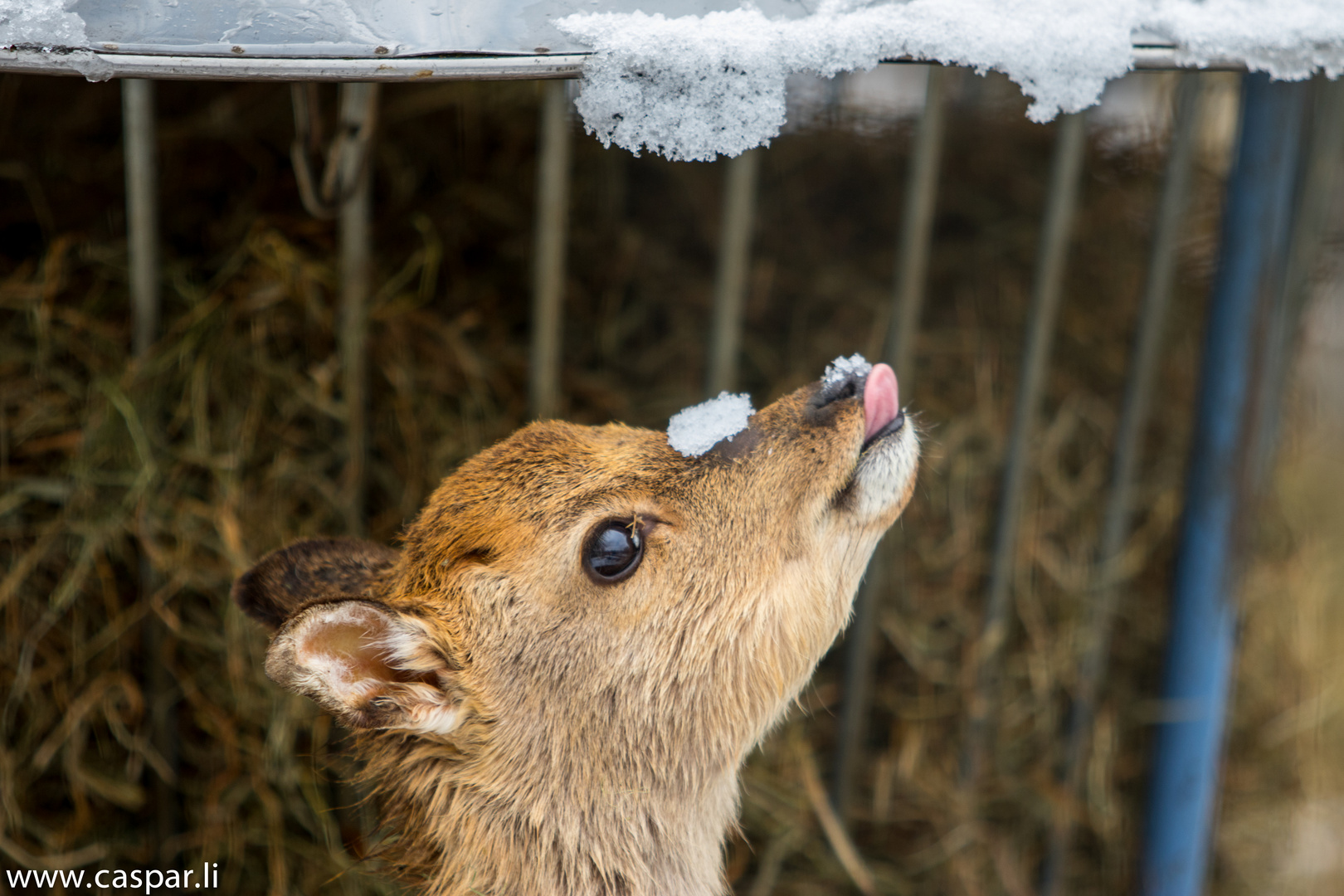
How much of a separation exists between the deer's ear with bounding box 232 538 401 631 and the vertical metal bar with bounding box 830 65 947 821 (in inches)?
56.6

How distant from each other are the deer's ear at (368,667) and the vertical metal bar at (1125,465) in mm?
2254

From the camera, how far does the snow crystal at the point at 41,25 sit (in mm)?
1367

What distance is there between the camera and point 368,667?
1.87 metres

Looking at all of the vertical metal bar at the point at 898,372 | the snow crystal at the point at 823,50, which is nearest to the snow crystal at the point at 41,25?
the snow crystal at the point at 823,50

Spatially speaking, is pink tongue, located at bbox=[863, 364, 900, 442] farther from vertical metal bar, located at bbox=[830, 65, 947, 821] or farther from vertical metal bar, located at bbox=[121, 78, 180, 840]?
vertical metal bar, located at bbox=[121, 78, 180, 840]

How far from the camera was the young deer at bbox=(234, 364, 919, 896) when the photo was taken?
77.4 inches

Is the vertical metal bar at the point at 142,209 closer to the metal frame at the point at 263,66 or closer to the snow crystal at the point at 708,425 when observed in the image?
the metal frame at the point at 263,66

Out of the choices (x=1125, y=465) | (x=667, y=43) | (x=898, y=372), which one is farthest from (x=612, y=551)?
(x=1125, y=465)

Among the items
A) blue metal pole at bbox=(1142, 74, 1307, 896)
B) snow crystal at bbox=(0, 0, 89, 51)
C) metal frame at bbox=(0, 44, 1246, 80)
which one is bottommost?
blue metal pole at bbox=(1142, 74, 1307, 896)

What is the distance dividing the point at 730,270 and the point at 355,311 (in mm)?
968

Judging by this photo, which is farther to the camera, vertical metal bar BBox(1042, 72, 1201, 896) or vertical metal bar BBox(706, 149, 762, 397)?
vertical metal bar BBox(1042, 72, 1201, 896)

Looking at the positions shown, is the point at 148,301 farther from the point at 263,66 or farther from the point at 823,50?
the point at 823,50

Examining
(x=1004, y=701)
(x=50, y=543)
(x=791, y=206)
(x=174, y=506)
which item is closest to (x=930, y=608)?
Answer: (x=1004, y=701)

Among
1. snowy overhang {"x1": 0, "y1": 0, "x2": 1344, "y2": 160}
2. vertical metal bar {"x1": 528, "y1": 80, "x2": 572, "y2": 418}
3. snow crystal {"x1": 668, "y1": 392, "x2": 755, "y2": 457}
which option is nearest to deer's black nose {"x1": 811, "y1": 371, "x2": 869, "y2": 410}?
snow crystal {"x1": 668, "y1": 392, "x2": 755, "y2": 457}
